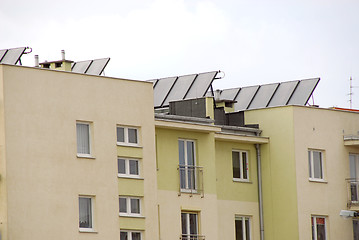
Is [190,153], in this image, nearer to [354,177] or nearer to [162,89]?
[162,89]

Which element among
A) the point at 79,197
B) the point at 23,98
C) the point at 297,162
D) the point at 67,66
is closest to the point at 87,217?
the point at 79,197

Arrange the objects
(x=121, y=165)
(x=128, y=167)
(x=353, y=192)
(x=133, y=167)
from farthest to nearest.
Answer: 1. (x=353, y=192)
2. (x=133, y=167)
3. (x=128, y=167)
4. (x=121, y=165)

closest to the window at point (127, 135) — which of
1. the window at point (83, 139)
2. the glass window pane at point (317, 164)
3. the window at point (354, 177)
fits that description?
the window at point (83, 139)

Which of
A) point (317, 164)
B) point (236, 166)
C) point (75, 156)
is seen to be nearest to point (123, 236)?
point (75, 156)

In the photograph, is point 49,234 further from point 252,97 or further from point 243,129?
point 252,97

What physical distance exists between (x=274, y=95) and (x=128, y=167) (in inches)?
541

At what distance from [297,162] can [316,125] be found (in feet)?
7.57

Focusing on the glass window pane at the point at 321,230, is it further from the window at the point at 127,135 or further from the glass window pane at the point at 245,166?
the window at the point at 127,135

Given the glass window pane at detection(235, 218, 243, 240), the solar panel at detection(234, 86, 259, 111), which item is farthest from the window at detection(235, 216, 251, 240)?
the solar panel at detection(234, 86, 259, 111)

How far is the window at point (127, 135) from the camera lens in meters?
49.5

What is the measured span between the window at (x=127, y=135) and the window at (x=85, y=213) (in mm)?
2951

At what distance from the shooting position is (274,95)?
61094mm

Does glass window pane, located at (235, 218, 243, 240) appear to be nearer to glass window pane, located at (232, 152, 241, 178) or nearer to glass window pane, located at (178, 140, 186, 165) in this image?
glass window pane, located at (232, 152, 241, 178)

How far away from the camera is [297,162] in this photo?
188ft
